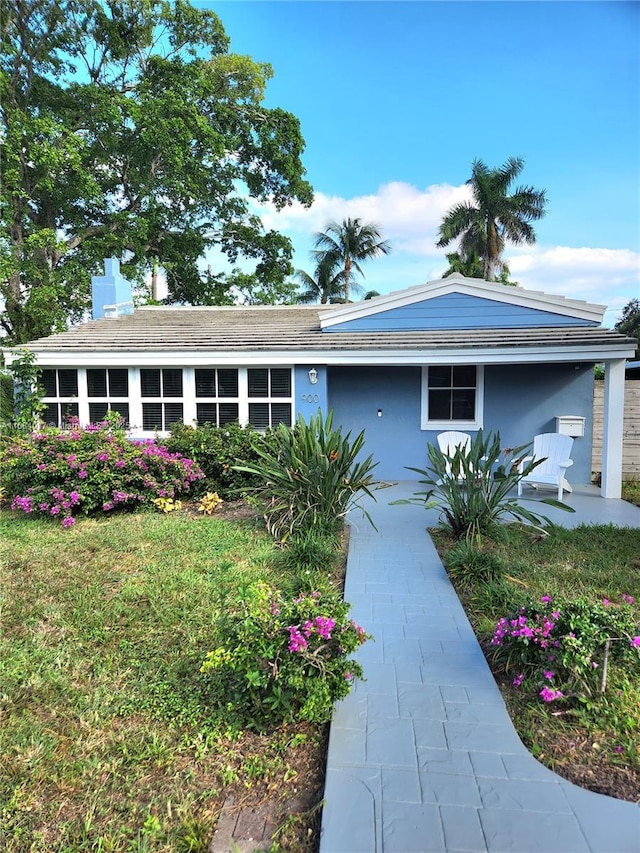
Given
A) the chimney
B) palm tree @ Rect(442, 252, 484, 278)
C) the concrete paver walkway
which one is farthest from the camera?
palm tree @ Rect(442, 252, 484, 278)

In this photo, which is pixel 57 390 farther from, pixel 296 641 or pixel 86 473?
pixel 296 641

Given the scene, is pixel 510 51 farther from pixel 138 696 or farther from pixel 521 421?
pixel 138 696

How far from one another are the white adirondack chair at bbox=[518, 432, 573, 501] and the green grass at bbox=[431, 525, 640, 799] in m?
1.92

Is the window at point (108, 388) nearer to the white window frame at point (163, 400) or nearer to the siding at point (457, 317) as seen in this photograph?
the white window frame at point (163, 400)

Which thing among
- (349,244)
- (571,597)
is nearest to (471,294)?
(571,597)

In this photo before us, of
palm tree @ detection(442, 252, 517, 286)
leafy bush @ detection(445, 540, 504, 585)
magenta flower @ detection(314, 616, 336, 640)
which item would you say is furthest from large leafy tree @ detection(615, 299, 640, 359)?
magenta flower @ detection(314, 616, 336, 640)

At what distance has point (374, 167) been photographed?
16.9 metres

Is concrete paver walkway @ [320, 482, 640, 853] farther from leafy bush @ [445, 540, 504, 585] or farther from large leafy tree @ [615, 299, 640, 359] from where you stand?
large leafy tree @ [615, 299, 640, 359]

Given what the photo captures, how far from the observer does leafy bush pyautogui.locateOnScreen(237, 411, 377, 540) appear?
19.1ft

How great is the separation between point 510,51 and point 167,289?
2049cm

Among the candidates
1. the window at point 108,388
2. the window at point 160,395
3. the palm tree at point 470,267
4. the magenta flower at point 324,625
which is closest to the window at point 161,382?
the window at point 160,395

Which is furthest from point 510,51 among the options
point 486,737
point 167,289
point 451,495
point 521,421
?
point 167,289

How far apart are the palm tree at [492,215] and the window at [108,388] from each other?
878 inches

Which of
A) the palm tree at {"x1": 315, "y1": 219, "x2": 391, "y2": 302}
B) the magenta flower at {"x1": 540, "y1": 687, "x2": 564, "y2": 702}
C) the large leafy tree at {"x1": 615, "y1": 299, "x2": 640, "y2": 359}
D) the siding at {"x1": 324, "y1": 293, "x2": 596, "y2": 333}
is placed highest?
the palm tree at {"x1": 315, "y1": 219, "x2": 391, "y2": 302}
